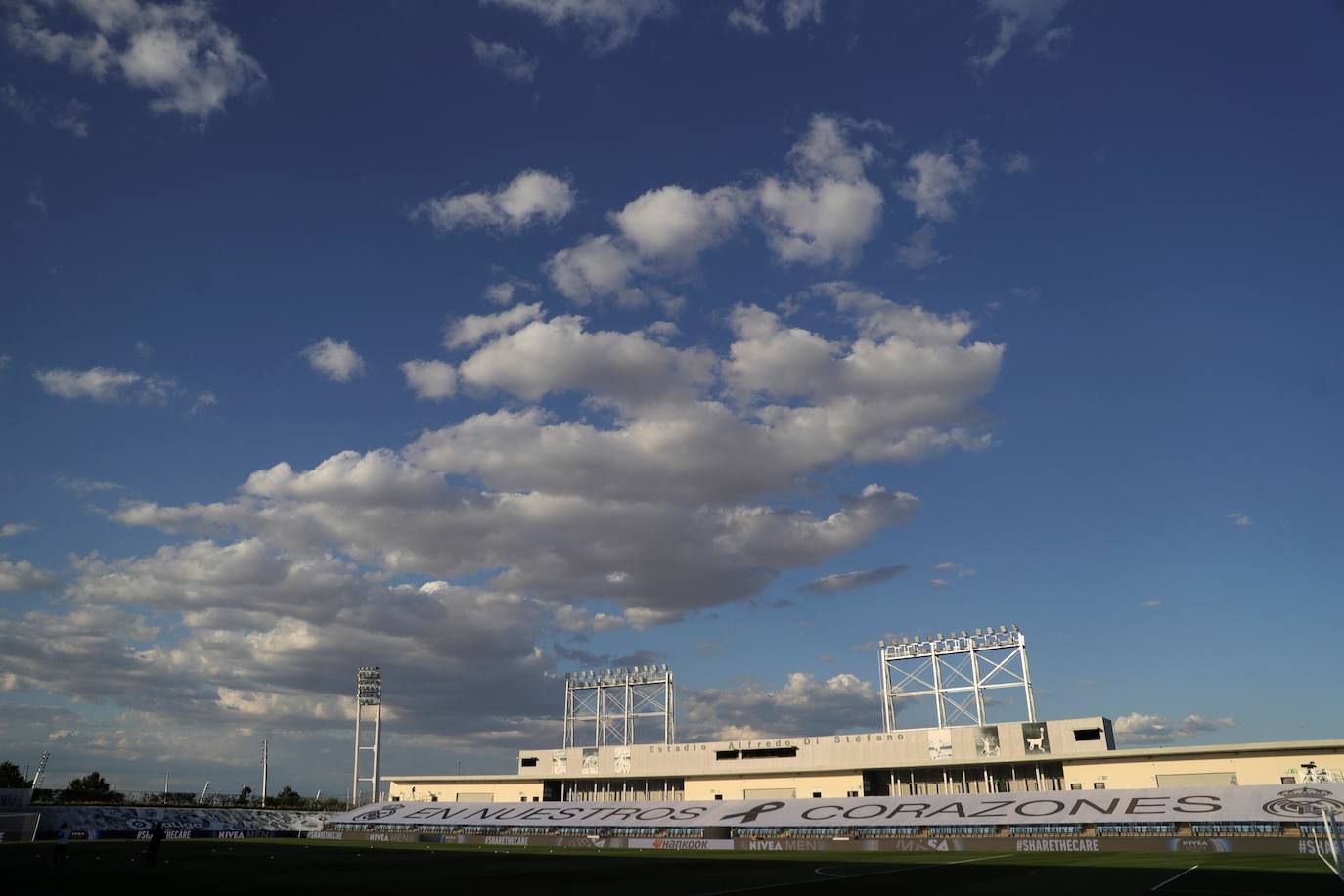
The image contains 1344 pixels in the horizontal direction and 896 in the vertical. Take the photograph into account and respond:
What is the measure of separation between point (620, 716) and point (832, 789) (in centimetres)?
3238

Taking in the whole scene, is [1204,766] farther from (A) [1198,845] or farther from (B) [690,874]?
(B) [690,874]

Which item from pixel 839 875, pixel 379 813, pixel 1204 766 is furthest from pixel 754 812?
pixel 379 813

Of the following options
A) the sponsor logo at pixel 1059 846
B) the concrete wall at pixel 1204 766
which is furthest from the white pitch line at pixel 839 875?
the concrete wall at pixel 1204 766

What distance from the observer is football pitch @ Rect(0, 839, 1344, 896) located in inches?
1296

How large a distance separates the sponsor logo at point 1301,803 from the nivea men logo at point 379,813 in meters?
88.9

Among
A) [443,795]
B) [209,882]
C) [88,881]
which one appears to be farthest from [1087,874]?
[443,795]

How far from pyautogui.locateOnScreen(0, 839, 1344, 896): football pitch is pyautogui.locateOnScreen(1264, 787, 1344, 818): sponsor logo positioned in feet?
51.9

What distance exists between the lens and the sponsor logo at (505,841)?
7850 cm

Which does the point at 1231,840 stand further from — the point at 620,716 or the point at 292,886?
the point at 620,716

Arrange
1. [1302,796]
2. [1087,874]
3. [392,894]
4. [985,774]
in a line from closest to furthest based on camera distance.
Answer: [392,894]
[1087,874]
[1302,796]
[985,774]

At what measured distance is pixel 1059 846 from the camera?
58938 mm

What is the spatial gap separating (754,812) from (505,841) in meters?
23.1

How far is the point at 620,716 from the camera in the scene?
11538 cm

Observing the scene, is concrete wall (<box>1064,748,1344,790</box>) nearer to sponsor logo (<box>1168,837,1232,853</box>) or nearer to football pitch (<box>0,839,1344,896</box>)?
sponsor logo (<box>1168,837,1232,853</box>)
